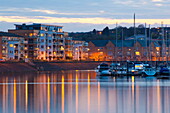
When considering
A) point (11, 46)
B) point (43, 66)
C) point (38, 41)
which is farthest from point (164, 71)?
point (38, 41)

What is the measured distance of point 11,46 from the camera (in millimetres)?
171500

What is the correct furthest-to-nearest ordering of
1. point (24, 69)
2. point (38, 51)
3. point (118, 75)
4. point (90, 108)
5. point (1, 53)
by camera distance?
1. point (38, 51)
2. point (1, 53)
3. point (24, 69)
4. point (118, 75)
5. point (90, 108)

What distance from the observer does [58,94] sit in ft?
215

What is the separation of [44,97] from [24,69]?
3515 inches

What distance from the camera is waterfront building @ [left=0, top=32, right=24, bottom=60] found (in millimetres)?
167525

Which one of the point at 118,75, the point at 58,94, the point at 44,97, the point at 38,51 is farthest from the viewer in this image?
the point at 38,51

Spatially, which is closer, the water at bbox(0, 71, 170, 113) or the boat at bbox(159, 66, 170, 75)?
the water at bbox(0, 71, 170, 113)

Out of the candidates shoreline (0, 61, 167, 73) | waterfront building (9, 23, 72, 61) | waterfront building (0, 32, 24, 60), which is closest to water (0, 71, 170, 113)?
shoreline (0, 61, 167, 73)

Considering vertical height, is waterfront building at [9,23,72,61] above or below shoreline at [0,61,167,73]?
above

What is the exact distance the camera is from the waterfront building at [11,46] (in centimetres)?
16752

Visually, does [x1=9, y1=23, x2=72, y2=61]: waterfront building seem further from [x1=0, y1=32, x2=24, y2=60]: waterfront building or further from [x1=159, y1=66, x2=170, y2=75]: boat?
[x1=159, y1=66, x2=170, y2=75]: boat

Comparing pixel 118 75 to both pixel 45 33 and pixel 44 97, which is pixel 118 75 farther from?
pixel 45 33

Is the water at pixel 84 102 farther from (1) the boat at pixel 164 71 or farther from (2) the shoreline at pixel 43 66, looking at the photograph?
(2) the shoreline at pixel 43 66

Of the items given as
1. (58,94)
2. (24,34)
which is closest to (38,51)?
(24,34)
